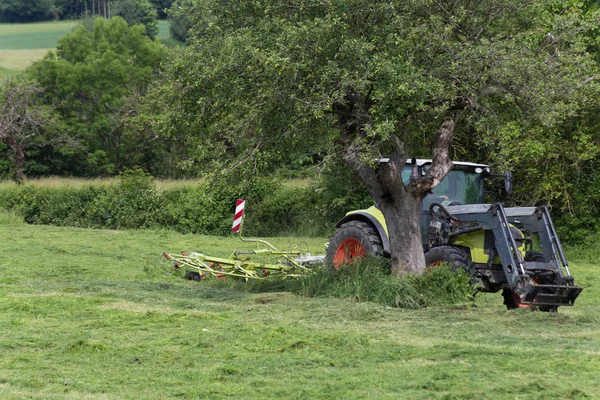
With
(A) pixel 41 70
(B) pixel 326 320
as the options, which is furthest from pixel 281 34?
(A) pixel 41 70

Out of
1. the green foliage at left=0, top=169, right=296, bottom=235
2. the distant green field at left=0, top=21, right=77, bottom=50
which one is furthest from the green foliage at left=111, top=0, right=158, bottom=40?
the green foliage at left=0, top=169, right=296, bottom=235

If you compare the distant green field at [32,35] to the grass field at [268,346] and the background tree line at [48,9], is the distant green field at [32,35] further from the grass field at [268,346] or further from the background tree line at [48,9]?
the grass field at [268,346]

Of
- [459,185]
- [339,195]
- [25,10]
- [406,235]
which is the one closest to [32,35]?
[25,10]

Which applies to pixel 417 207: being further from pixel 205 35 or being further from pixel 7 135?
pixel 7 135

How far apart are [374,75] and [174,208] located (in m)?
18.3

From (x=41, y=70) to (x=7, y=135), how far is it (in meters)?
13.2

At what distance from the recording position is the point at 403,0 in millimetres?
12289

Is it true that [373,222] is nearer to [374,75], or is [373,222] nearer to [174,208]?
[374,75]

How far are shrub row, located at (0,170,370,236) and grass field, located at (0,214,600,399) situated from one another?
13.8m

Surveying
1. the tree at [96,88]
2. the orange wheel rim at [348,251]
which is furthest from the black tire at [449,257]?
the tree at [96,88]

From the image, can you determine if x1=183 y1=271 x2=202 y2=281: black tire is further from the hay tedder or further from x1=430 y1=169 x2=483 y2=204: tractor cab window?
x1=430 y1=169 x2=483 y2=204: tractor cab window

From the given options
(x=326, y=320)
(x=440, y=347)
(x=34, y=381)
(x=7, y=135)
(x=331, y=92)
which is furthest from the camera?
(x=7, y=135)

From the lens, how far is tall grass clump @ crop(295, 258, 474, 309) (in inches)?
476

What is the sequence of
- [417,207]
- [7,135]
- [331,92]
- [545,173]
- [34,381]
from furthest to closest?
[7,135] → [545,173] → [417,207] → [331,92] → [34,381]
